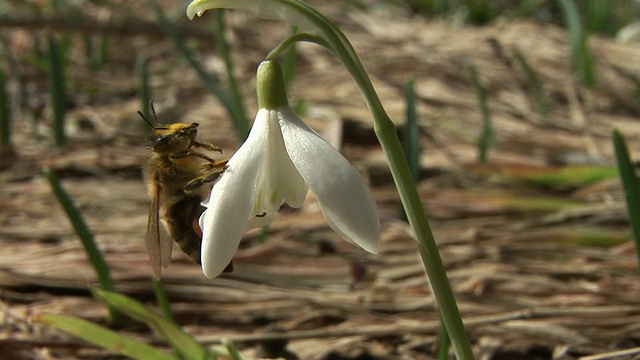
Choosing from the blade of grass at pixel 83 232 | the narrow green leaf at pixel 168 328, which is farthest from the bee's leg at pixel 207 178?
the blade of grass at pixel 83 232

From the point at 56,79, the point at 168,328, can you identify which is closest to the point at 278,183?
the point at 168,328

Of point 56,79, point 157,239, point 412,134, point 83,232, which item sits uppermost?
point 56,79

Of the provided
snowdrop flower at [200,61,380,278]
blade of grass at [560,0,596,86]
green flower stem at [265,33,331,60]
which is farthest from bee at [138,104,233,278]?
blade of grass at [560,0,596,86]

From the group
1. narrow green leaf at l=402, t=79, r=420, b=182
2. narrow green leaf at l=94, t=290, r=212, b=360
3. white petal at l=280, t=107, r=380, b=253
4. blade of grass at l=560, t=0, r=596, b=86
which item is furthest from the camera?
blade of grass at l=560, t=0, r=596, b=86

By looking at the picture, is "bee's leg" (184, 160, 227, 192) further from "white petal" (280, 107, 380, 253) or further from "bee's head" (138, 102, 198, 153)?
"white petal" (280, 107, 380, 253)

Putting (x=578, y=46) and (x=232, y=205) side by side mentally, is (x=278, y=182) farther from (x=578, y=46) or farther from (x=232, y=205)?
(x=578, y=46)

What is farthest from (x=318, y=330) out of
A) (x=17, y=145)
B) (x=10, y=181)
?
(x=17, y=145)

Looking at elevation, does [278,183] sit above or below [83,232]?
below

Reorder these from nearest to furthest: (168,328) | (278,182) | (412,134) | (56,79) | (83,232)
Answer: (278,182) < (168,328) < (83,232) < (412,134) < (56,79)

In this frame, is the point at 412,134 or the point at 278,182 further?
the point at 412,134
